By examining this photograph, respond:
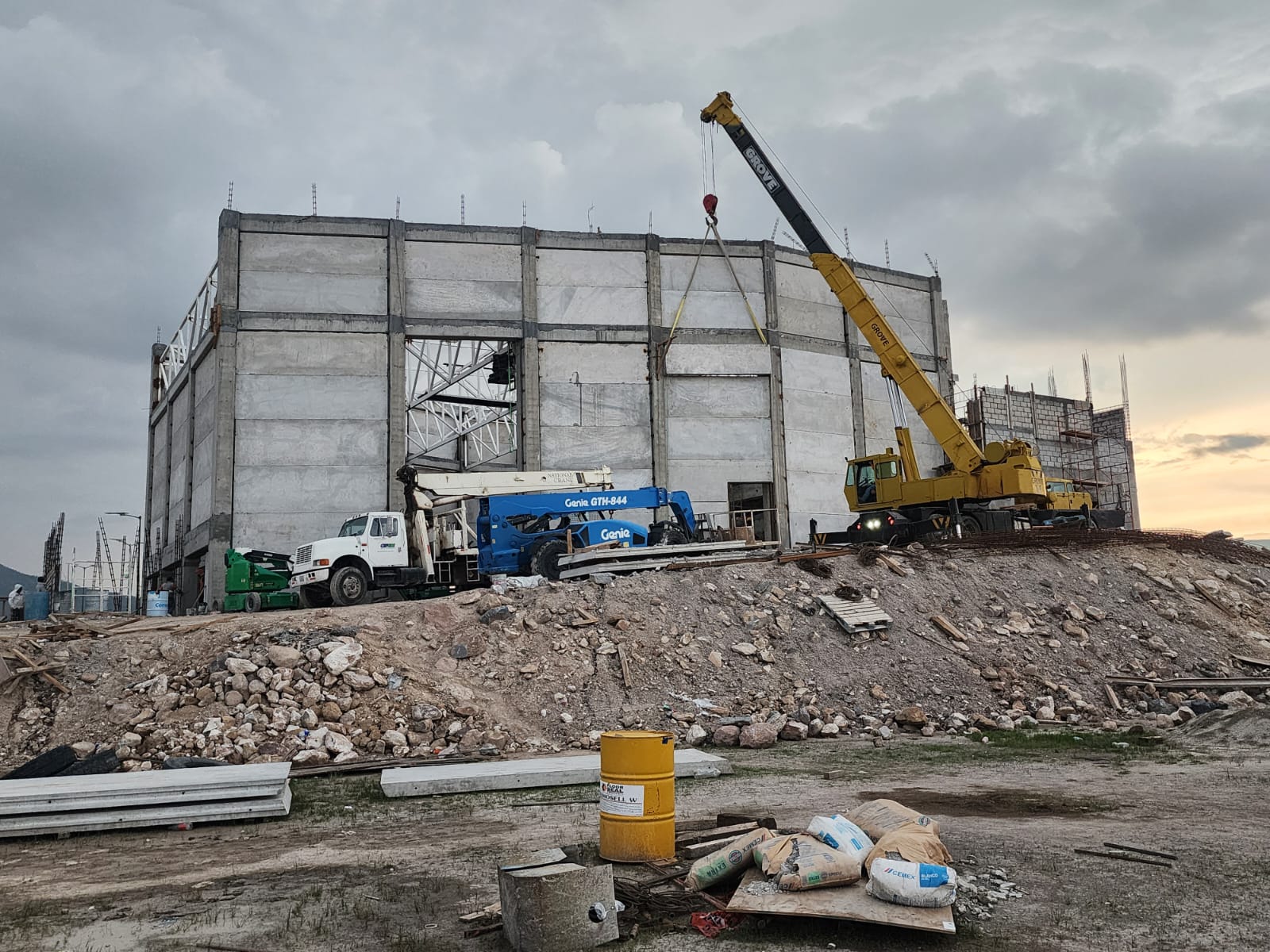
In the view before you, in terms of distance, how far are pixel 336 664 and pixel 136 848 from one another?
18.1ft

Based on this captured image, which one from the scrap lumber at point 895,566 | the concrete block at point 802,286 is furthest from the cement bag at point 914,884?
the concrete block at point 802,286

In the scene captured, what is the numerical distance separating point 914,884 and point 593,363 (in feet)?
79.1

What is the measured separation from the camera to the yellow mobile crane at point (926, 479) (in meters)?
22.1

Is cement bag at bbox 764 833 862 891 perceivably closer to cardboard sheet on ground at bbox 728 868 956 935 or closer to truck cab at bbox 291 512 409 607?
cardboard sheet on ground at bbox 728 868 956 935

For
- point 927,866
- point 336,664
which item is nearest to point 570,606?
point 336,664

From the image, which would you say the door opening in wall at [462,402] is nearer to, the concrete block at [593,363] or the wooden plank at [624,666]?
the concrete block at [593,363]

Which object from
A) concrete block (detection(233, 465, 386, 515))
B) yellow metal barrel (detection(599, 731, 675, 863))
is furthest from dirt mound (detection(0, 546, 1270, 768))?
concrete block (detection(233, 465, 386, 515))

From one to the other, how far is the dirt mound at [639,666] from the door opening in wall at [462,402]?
498 inches

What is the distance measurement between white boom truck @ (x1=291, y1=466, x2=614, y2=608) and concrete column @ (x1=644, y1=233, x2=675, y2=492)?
7154 mm

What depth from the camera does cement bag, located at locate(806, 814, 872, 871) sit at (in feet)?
17.2

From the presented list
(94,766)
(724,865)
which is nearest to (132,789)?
(94,766)

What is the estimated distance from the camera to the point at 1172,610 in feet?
57.9

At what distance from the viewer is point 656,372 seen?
28219mm

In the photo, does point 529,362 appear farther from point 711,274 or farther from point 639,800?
point 639,800
